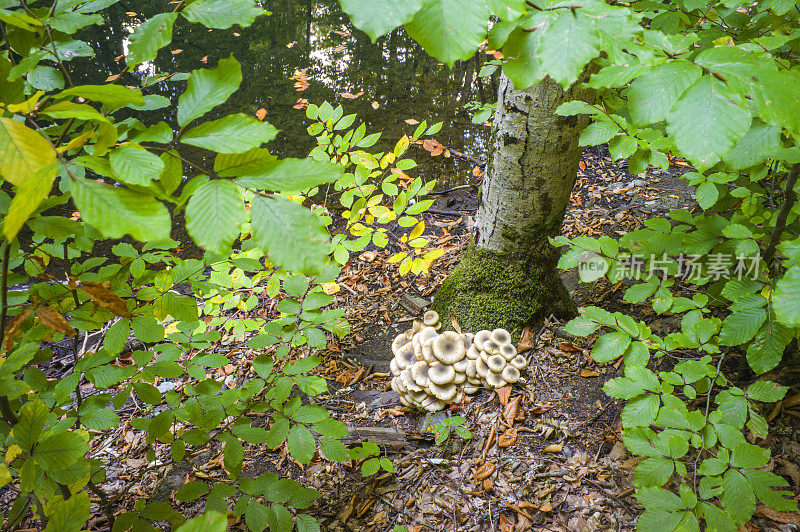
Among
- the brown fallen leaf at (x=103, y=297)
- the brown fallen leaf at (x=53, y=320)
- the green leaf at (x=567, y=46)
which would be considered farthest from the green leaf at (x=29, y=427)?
the green leaf at (x=567, y=46)

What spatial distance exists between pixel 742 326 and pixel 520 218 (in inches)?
49.1

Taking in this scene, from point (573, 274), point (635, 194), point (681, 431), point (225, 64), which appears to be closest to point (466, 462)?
point (681, 431)

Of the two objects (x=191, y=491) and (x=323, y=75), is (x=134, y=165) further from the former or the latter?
(x=323, y=75)

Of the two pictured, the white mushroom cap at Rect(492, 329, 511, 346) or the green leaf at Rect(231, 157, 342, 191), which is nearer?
the green leaf at Rect(231, 157, 342, 191)

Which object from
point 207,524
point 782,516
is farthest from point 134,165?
point 782,516

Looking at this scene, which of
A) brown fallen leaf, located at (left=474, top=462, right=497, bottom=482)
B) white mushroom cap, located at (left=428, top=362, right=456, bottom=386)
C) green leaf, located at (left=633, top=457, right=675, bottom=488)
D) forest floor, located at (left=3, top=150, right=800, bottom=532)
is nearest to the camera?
green leaf, located at (left=633, top=457, right=675, bottom=488)

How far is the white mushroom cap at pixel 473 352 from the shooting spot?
2.46 m

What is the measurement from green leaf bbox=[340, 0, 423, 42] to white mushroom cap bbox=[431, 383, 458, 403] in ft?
6.84

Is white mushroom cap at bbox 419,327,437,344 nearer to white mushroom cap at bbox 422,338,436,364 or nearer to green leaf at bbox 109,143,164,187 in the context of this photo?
white mushroom cap at bbox 422,338,436,364

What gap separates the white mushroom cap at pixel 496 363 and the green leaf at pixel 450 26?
204 cm

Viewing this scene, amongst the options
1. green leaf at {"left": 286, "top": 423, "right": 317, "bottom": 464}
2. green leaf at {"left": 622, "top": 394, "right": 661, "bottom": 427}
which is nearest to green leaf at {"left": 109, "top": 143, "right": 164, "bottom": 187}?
green leaf at {"left": 286, "top": 423, "right": 317, "bottom": 464}

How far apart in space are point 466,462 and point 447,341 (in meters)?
0.70

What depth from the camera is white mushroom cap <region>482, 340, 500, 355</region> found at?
2.43 m

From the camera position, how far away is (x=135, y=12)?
1039 cm
